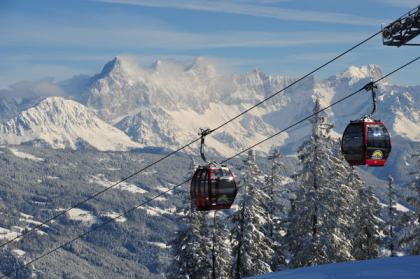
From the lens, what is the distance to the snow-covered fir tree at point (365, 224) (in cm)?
5416

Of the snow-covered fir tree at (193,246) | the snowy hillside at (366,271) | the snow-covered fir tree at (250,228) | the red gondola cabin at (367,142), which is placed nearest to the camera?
the snowy hillside at (366,271)

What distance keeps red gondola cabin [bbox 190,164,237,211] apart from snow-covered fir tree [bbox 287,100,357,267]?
1702cm

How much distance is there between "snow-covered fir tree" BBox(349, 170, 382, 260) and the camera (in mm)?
54156

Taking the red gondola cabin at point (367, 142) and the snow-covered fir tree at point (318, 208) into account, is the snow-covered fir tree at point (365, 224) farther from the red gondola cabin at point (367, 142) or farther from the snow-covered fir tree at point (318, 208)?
the red gondola cabin at point (367, 142)

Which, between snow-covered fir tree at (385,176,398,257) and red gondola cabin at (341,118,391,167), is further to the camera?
snow-covered fir tree at (385,176,398,257)

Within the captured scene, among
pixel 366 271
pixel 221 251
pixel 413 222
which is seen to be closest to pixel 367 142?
pixel 366 271

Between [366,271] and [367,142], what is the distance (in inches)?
394

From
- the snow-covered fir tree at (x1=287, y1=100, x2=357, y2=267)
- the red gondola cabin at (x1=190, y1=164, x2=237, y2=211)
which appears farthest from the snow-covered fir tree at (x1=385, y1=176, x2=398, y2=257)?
the red gondola cabin at (x1=190, y1=164, x2=237, y2=211)

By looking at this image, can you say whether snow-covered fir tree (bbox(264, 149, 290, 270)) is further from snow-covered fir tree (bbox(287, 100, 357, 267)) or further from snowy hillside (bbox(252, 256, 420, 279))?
snowy hillside (bbox(252, 256, 420, 279))

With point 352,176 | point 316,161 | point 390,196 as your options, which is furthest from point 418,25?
point 390,196

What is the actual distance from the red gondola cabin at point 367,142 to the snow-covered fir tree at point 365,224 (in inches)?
1004

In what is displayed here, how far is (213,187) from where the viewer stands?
29531 mm

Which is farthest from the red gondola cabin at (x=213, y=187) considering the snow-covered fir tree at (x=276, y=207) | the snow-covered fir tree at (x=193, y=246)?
the snow-covered fir tree at (x=276, y=207)

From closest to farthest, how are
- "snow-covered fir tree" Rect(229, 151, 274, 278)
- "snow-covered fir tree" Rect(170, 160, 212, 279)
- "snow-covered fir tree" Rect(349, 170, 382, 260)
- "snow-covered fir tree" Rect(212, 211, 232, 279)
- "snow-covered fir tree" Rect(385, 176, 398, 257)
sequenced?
"snow-covered fir tree" Rect(229, 151, 274, 278)
"snow-covered fir tree" Rect(170, 160, 212, 279)
"snow-covered fir tree" Rect(212, 211, 232, 279)
"snow-covered fir tree" Rect(349, 170, 382, 260)
"snow-covered fir tree" Rect(385, 176, 398, 257)
